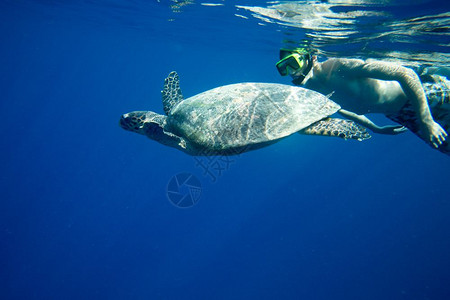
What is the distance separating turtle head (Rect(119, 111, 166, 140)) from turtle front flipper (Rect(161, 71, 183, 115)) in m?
0.69

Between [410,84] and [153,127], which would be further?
[153,127]

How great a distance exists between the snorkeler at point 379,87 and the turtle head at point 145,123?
8.71 feet

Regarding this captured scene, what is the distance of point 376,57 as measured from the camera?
12.7m

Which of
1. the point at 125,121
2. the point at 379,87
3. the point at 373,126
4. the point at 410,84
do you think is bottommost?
the point at 373,126

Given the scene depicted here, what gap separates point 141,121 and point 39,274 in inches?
1324

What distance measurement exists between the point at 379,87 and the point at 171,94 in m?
4.76

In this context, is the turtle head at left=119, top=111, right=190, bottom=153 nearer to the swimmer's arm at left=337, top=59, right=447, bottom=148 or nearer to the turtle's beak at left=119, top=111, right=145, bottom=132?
the turtle's beak at left=119, top=111, right=145, bottom=132

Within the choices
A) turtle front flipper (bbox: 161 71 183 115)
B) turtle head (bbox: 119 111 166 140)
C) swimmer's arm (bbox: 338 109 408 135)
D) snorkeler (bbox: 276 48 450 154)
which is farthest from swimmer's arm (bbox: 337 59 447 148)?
turtle front flipper (bbox: 161 71 183 115)

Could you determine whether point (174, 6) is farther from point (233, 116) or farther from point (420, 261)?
point (420, 261)

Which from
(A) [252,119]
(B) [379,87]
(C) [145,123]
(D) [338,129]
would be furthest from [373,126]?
(C) [145,123]

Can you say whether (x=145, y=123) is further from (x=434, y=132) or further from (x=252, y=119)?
(x=434, y=132)

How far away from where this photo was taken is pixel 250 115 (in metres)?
3.98

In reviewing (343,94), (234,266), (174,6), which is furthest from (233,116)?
(234,266)

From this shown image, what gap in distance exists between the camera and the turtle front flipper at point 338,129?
3805 millimetres
